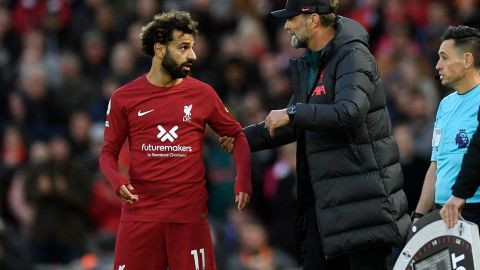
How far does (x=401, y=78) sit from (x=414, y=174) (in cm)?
181

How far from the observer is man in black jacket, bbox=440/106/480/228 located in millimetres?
6582

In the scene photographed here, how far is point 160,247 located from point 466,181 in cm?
200

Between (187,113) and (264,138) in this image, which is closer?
(187,113)

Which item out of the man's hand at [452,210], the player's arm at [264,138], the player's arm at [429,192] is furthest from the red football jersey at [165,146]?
the man's hand at [452,210]

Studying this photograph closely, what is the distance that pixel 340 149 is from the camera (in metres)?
7.14

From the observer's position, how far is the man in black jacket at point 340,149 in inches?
277

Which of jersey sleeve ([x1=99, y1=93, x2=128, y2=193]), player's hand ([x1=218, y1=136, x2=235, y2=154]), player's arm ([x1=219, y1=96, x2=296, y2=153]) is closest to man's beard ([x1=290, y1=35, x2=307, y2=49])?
Result: player's arm ([x1=219, y1=96, x2=296, y2=153])

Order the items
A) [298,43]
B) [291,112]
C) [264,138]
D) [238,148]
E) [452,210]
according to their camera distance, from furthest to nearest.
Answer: [264,138], [238,148], [298,43], [291,112], [452,210]

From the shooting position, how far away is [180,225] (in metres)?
7.49

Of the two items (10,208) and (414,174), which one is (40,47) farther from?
(414,174)

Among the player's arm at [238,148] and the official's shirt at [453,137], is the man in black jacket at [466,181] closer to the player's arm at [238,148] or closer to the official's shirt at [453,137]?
the official's shirt at [453,137]

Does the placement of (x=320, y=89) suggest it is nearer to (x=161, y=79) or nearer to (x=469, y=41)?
(x=469, y=41)

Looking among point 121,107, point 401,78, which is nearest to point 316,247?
point 121,107

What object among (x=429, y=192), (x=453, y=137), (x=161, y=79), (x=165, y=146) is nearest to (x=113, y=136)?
(x=165, y=146)
